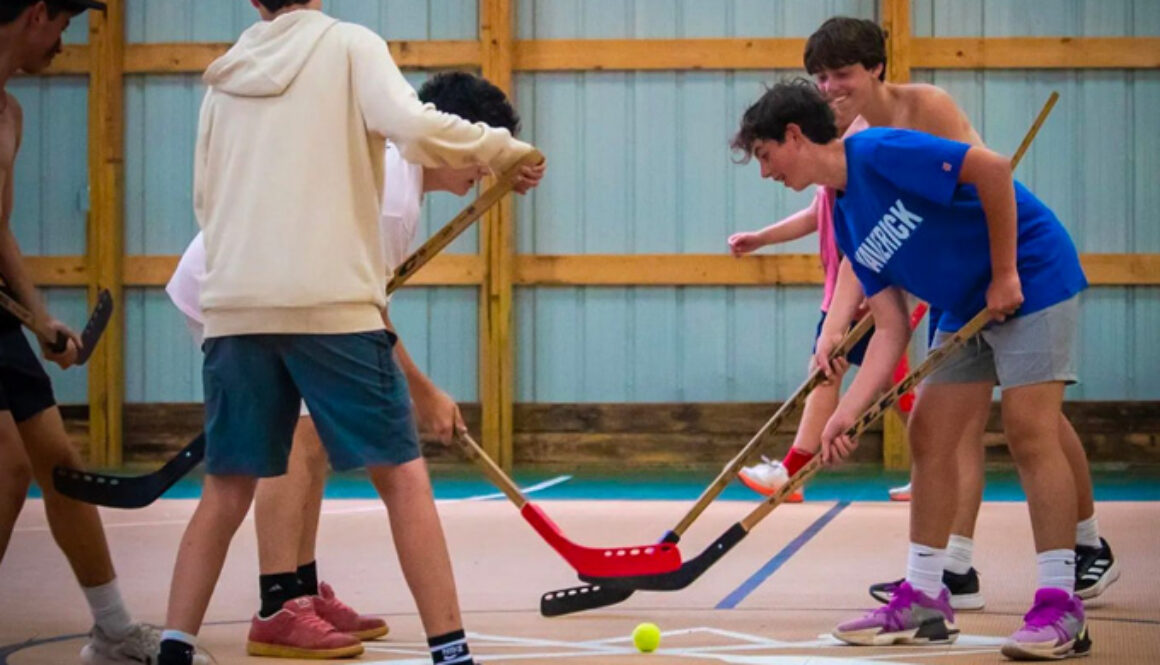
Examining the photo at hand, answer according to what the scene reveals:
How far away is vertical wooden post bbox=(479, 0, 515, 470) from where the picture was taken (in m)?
8.06

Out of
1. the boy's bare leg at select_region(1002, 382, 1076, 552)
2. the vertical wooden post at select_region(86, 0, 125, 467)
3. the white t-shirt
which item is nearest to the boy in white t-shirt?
the white t-shirt

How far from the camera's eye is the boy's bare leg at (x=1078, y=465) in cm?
364

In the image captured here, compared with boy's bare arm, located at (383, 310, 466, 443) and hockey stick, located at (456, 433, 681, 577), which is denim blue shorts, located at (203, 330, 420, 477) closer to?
boy's bare arm, located at (383, 310, 466, 443)

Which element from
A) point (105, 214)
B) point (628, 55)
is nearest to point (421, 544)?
point (628, 55)

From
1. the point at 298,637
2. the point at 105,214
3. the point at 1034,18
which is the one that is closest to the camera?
the point at 298,637

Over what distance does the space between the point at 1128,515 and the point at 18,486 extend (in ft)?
12.0

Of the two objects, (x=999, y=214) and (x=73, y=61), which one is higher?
(x=73, y=61)

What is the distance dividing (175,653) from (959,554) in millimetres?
1909

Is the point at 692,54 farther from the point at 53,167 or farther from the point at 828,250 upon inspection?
the point at 53,167

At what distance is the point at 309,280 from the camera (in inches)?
98.8

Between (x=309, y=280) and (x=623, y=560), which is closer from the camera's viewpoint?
(x=309, y=280)

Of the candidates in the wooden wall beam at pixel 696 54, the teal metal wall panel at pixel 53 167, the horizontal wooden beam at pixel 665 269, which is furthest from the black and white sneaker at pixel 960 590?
the teal metal wall panel at pixel 53 167

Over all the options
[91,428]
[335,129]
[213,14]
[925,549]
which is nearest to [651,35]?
[213,14]

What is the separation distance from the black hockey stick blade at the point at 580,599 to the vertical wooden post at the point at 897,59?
4.63m
